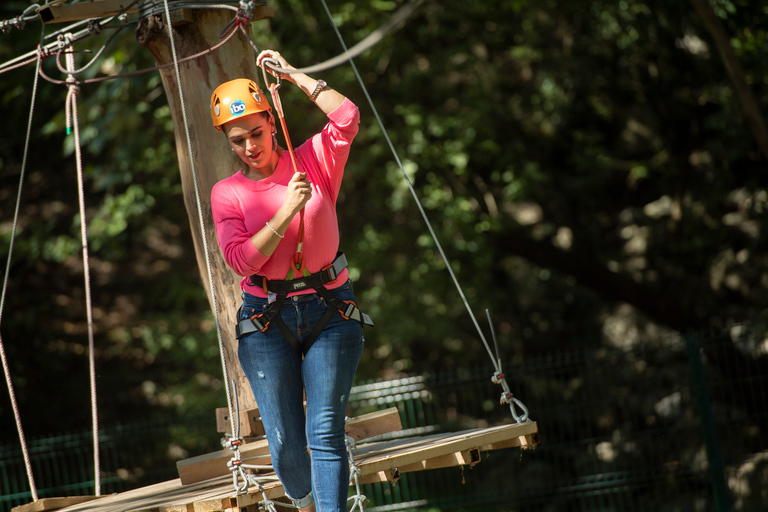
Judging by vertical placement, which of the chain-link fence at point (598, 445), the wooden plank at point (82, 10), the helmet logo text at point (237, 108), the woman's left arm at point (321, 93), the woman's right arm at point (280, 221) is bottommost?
the chain-link fence at point (598, 445)

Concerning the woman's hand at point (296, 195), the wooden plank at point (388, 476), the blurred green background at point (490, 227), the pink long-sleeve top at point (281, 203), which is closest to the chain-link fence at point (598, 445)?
the blurred green background at point (490, 227)

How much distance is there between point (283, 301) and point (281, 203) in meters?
0.33

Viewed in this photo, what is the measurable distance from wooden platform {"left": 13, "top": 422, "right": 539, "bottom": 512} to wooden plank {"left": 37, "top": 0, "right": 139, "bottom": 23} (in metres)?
2.15

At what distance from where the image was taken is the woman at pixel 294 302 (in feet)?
7.97

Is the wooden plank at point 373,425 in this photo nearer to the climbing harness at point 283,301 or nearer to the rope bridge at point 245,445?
the rope bridge at point 245,445

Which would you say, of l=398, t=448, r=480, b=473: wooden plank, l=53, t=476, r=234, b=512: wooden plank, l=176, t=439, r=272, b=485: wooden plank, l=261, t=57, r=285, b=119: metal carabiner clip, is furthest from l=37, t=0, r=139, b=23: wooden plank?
l=398, t=448, r=480, b=473: wooden plank

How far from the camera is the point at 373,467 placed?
2.62 m

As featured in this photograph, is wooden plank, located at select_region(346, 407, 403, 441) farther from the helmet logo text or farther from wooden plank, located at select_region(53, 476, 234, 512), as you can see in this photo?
the helmet logo text

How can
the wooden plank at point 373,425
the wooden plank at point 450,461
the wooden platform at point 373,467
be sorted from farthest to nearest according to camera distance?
the wooden plank at point 373,425 < the wooden plank at point 450,461 < the wooden platform at point 373,467

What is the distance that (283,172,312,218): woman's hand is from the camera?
2.25m

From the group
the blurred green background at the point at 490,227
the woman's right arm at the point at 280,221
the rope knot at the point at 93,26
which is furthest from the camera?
the blurred green background at the point at 490,227

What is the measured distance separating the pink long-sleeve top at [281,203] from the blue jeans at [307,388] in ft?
0.41

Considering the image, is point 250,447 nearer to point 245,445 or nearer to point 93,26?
point 245,445

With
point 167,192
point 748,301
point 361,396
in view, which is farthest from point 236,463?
point 748,301
